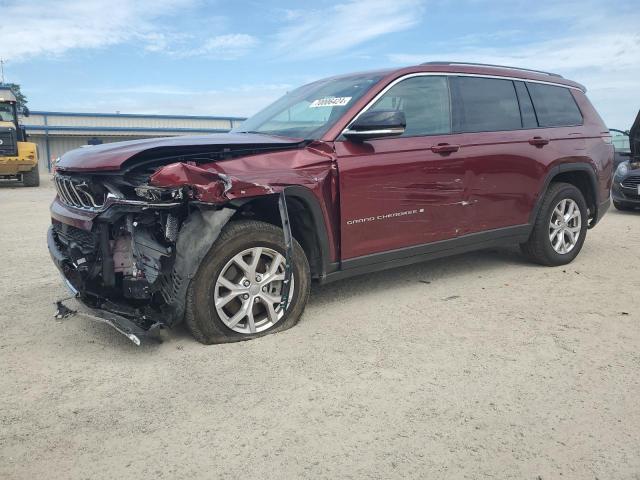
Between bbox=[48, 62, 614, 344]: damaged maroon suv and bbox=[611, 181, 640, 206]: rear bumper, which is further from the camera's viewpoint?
bbox=[611, 181, 640, 206]: rear bumper

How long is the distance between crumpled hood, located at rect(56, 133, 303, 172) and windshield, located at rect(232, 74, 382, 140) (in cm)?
29

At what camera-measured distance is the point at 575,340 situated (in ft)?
12.0

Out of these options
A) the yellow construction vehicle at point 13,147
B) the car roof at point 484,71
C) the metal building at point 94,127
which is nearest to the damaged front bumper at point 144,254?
the car roof at point 484,71

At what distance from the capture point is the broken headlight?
10.9ft

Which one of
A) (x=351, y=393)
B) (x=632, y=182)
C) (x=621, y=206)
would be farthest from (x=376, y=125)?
(x=621, y=206)

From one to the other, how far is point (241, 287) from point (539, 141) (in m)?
3.35

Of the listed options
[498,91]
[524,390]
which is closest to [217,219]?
[524,390]

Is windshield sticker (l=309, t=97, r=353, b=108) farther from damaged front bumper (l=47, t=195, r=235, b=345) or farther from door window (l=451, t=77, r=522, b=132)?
damaged front bumper (l=47, t=195, r=235, b=345)

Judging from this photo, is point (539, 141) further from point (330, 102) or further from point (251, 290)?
point (251, 290)

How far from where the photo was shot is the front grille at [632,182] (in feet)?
32.6

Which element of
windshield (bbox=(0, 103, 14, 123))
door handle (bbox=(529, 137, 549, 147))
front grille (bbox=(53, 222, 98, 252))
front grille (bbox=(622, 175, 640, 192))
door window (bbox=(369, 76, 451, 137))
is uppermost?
windshield (bbox=(0, 103, 14, 123))

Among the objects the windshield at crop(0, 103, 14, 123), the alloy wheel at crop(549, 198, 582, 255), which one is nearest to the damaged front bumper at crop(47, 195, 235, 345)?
the alloy wheel at crop(549, 198, 582, 255)

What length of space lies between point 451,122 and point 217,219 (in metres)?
2.32

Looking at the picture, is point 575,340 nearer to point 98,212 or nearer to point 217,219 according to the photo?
point 217,219
